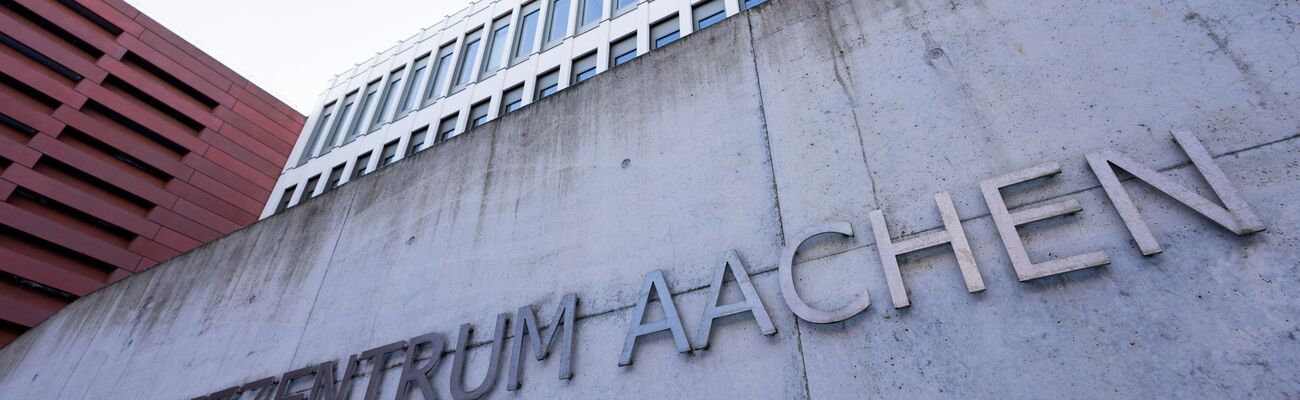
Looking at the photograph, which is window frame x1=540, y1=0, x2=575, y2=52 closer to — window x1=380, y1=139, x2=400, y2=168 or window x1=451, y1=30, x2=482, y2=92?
window x1=451, y1=30, x2=482, y2=92

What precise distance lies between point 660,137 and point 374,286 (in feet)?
14.1

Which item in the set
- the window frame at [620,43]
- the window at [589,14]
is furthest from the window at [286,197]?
the window frame at [620,43]

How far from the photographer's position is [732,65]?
20.8ft

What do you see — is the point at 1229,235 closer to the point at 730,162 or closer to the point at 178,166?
the point at 730,162

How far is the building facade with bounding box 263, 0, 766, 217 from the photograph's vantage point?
605 inches

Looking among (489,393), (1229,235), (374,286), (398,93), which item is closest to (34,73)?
(398,93)

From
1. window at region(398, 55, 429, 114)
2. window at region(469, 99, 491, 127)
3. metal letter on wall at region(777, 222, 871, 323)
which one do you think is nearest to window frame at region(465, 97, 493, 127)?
window at region(469, 99, 491, 127)

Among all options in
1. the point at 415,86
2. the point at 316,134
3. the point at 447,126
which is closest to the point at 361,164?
the point at 415,86

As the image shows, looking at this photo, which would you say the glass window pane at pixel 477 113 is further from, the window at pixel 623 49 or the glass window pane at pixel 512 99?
the window at pixel 623 49

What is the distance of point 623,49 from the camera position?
15.4 m

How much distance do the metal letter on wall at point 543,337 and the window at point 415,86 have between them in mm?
15356

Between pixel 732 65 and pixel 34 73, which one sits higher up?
pixel 34 73

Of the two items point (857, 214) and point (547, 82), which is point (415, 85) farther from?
point (857, 214)

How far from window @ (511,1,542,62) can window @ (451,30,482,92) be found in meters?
1.75
